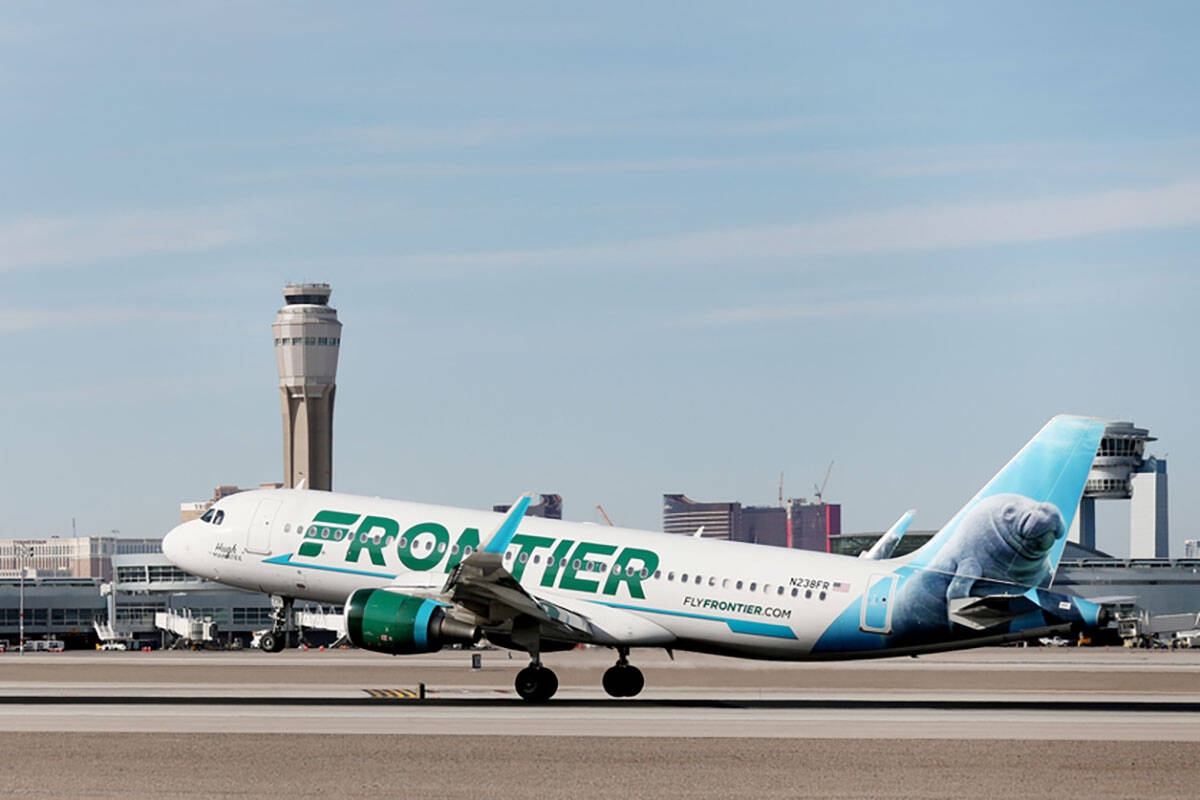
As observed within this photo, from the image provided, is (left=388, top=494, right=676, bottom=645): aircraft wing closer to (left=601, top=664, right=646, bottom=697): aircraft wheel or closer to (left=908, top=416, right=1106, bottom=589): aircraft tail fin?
(left=601, top=664, right=646, bottom=697): aircraft wheel

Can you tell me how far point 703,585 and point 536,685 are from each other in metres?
5.59

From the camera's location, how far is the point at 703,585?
4806 cm

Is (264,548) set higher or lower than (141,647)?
higher

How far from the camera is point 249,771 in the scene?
32.3 metres

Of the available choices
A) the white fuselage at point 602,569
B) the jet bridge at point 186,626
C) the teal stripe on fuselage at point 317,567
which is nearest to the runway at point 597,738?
the white fuselage at point 602,569

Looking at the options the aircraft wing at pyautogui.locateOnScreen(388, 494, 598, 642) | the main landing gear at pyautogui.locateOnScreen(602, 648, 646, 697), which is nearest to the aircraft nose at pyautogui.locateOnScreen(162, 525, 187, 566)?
the aircraft wing at pyautogui.locateOnScreen(388, 494, 598, 642)

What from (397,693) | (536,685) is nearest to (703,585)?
(536,685)

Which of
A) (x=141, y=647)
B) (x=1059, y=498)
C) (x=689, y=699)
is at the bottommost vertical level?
(x=141, y=647)

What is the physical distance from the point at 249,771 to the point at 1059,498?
2428 centimetres

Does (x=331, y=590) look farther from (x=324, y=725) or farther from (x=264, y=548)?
(x=324, y=725)

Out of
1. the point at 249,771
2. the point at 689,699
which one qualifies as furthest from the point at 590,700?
the point at 249,771

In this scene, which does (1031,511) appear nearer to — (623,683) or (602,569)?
(602,569)

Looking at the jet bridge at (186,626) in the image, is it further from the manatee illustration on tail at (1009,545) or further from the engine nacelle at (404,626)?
the manatee illustration on tail at (1009,545)

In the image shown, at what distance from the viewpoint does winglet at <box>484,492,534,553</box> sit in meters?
45.2
